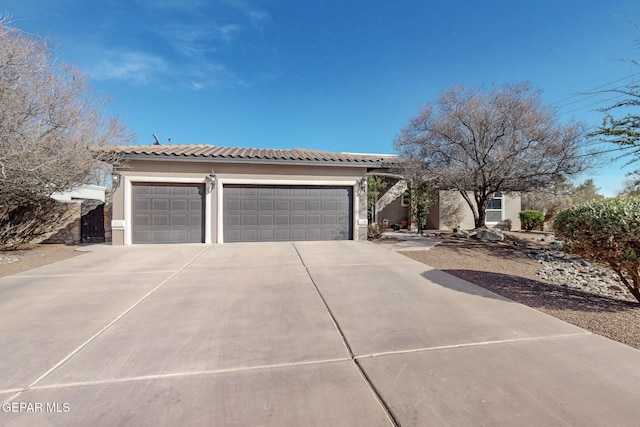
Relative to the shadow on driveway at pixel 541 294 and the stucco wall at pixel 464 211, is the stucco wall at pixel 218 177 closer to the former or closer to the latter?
the shadow on driveway at pixel 541 294

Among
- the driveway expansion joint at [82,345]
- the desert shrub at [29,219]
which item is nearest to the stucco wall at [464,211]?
the driveway expansion joint at [82,345]

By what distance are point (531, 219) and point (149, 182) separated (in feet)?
62.7

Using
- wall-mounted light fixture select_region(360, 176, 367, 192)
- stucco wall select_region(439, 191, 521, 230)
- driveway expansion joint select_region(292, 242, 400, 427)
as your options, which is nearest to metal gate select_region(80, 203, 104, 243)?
wall-mounted light fixture select_region(360, 176, 367, 192)

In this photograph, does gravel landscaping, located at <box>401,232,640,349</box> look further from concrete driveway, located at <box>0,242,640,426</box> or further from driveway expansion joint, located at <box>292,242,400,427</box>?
driveway expansion joint, located at <box>292,242,400,427</box>

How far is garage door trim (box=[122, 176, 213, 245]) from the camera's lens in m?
9.97

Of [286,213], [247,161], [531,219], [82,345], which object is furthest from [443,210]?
[82,345]

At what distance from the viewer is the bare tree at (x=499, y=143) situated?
365 inches

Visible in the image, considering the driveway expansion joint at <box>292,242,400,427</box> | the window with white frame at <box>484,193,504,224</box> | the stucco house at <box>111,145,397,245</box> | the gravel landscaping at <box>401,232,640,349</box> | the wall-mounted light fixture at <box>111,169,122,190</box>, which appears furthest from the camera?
the window with white frame at <box>484,193,504,224</box>

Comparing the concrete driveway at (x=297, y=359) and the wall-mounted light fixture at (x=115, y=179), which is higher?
the wall-mounted light fixture at (x=115, y=179)

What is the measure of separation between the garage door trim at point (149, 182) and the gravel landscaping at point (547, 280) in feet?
22.6

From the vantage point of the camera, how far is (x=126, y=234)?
32.6 feet

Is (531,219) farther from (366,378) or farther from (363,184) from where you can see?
(366,378)

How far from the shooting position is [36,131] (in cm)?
777

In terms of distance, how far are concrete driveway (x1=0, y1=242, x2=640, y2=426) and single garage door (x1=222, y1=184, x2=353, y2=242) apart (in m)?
5.56
